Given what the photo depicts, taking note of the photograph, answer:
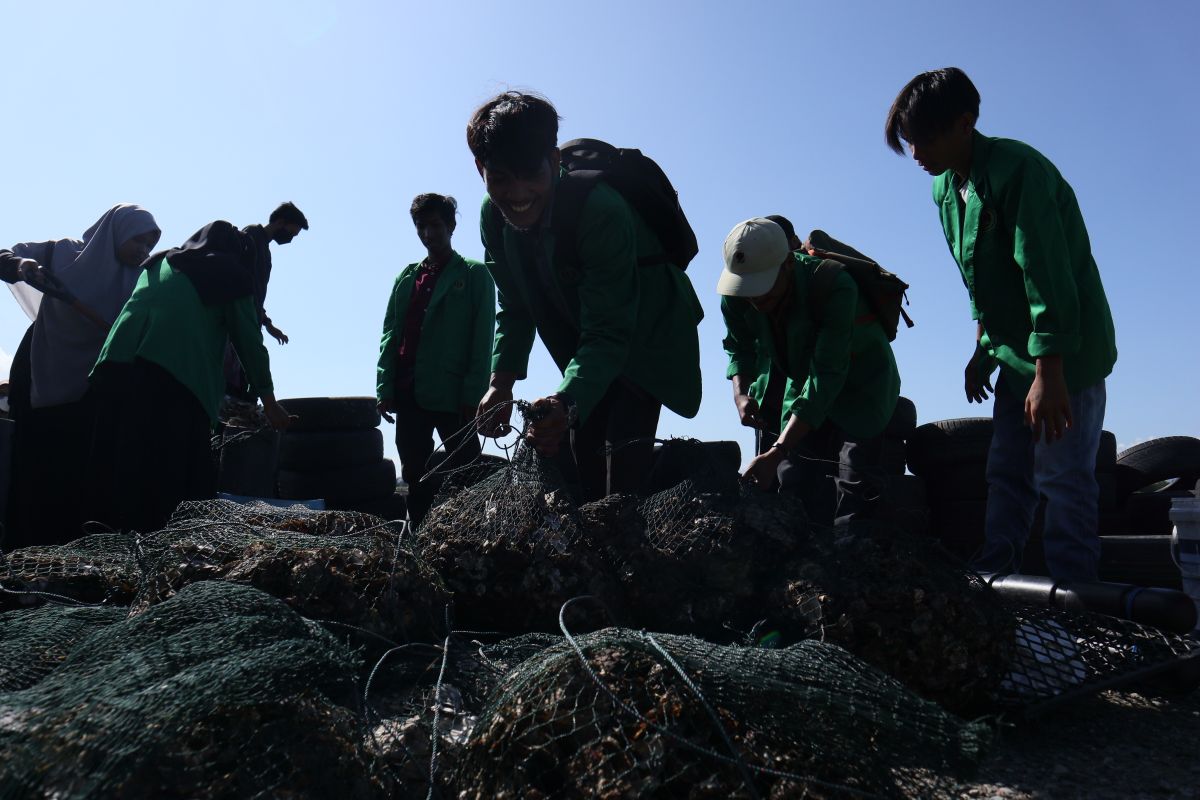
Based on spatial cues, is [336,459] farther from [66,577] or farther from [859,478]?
[859,478]

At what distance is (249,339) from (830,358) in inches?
121

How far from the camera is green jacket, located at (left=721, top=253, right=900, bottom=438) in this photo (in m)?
3.58

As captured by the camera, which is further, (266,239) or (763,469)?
(266,239)

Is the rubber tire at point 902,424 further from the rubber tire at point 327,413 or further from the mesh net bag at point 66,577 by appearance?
the mesh net bag at point 66,577

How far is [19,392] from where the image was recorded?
5.41m

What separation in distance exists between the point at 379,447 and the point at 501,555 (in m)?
5.40

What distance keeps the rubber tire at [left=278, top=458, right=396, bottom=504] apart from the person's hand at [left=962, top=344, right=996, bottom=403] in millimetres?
5107

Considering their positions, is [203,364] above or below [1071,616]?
above

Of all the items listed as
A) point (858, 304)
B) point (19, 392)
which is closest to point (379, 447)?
point (19, 392)

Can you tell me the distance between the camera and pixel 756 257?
3660 millimetres

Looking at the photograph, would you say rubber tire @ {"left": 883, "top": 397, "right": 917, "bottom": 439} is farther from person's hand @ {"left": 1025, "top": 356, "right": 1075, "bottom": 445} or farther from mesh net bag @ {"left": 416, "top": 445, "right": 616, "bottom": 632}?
mesh net bag @ {"left": 416, "top": 445, "right": 616, "bottom": 632}

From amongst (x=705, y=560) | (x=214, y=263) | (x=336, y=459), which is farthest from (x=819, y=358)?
(x=336, y=459)

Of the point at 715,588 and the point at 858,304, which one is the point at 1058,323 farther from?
the point at 715,588

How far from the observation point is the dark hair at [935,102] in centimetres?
341
